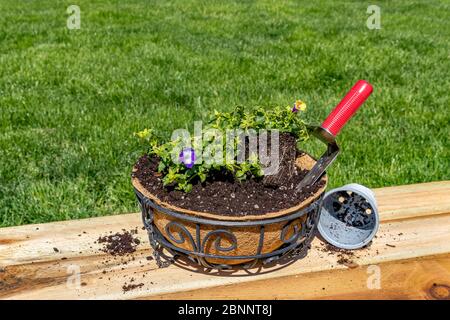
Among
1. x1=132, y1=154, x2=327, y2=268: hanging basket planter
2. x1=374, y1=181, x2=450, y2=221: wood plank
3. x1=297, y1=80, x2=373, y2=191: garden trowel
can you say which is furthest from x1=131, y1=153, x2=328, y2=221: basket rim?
x1=374, y1=181, x2=450, y2=221: wood plank

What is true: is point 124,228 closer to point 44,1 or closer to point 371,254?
point 371,254

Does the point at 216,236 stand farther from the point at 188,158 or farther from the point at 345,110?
the point at 345,110

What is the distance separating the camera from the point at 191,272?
1628 millimetres

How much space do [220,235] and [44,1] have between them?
24.3 feet

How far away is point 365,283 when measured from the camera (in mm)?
1589

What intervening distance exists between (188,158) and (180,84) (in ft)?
9.68

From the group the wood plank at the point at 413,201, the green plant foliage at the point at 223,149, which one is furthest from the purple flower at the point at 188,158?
the wood plank at the point at 413,201

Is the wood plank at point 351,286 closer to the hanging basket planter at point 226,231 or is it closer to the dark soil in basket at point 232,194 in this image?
the hanging basket planter at point 226,231

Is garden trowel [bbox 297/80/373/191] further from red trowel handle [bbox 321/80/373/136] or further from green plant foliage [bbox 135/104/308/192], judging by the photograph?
green plant foliage [bbox 135/104/308/192]

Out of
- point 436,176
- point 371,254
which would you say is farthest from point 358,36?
point 371,254

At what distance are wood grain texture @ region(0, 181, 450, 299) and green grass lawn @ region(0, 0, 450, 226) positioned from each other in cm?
85

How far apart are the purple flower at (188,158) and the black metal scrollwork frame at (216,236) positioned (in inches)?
5.6

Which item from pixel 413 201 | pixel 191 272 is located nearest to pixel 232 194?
pixel 191 272

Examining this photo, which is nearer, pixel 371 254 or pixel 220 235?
pixel 220 235
